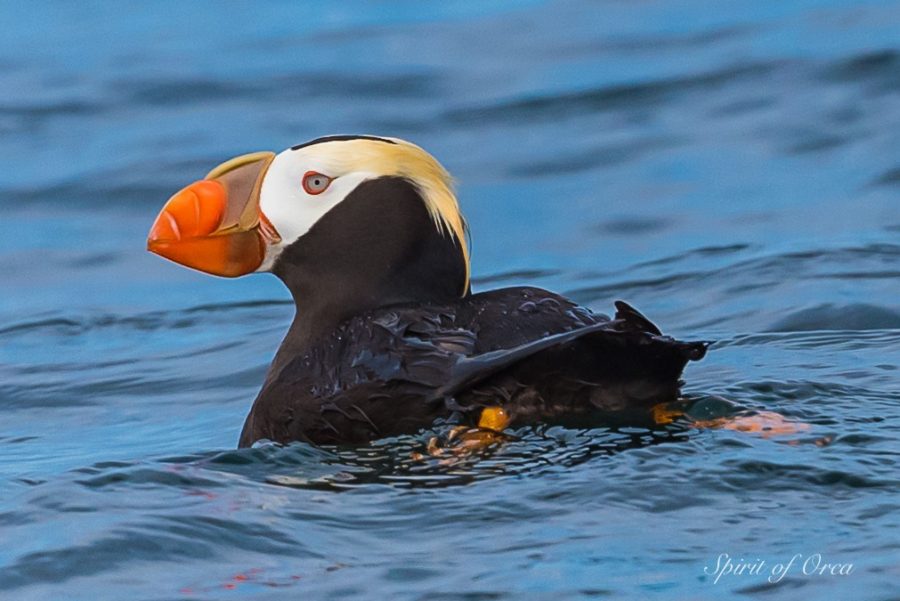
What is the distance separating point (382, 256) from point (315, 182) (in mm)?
313

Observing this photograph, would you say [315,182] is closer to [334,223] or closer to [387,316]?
[334,223]

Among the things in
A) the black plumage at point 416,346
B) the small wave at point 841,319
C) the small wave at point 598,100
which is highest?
the small wave at point 598,100

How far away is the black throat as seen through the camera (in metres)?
6.02

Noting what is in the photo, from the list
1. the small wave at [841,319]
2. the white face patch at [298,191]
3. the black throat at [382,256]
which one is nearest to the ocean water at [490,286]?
the small wave at [841,319]

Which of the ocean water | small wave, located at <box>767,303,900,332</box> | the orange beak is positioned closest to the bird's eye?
the orange beak

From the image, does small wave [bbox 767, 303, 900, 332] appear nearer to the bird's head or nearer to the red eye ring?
the bird's head

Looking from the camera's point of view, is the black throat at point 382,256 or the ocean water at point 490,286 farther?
the black throat at point 382,256

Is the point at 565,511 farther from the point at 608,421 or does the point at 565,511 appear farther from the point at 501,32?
the point at 501,32

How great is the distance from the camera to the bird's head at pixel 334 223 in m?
6.02

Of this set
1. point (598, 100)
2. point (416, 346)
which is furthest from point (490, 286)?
point (416, 346)

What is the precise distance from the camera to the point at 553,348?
525 centimetres

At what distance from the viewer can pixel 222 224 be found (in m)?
6.18

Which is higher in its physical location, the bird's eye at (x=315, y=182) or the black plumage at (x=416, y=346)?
the bird's eye at (x=315, y=182)

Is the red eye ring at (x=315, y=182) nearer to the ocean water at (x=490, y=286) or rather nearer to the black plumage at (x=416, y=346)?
the black plumage at (x=416, y=346)
